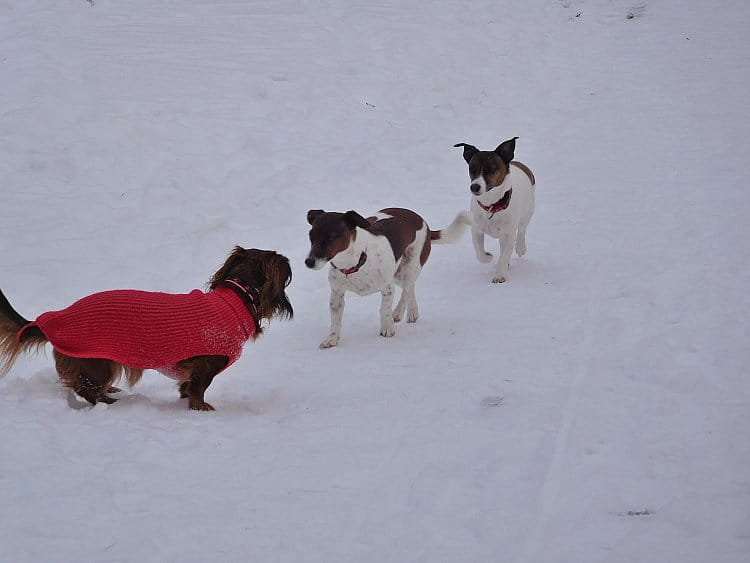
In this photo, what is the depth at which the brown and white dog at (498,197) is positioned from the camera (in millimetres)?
6898

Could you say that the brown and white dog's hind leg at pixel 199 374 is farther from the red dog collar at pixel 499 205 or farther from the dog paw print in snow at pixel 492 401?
the red dog collar at pixel 499 205

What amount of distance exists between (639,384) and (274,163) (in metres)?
6.10

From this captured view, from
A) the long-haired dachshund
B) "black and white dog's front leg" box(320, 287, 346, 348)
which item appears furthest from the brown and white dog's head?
the long-haired dachshund

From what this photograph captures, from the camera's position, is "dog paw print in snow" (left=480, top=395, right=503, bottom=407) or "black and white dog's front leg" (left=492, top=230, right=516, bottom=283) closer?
"dog paw print in snow" (left=480, top=395, right=503, bottom=407)

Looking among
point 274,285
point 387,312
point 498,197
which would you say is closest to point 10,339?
point 274,285

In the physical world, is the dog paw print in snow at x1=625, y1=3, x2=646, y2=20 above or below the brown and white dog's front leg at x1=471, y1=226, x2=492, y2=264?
above

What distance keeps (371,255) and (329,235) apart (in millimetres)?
509

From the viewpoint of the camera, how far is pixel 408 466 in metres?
3.73

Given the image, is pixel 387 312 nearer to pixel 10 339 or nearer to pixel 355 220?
pixel 355 220

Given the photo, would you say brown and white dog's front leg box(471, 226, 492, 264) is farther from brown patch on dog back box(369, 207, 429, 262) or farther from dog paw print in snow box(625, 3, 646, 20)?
dog paw print in snow box(625, 3, 646, 20)

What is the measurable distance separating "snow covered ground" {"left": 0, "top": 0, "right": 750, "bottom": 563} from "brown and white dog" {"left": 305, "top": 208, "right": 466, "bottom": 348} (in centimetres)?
27

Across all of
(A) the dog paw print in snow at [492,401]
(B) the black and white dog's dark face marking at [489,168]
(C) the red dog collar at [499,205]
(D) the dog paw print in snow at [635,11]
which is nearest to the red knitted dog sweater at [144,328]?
(A) the dog paw print in snow at [492,401]

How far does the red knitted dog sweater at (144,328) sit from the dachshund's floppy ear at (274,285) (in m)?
0.34

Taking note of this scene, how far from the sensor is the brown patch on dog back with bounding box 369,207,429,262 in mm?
6086
